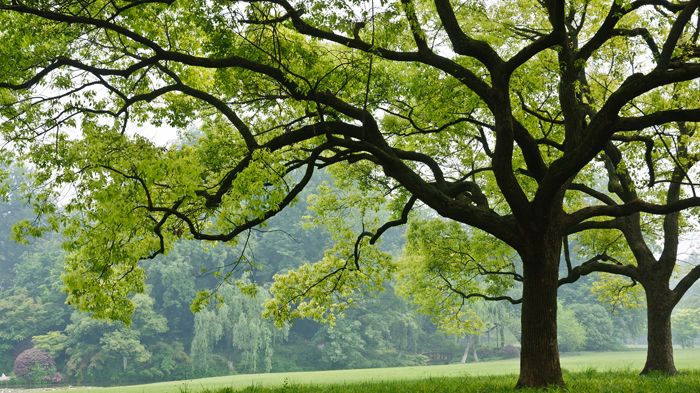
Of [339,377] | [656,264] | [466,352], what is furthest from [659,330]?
[466,352]

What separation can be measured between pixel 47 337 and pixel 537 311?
188 feet

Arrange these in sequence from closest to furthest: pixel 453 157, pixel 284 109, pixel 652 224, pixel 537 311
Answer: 1. pixel 537 311
2. pixel 284 109
3. pixel 453 157
4. pixel 652 224

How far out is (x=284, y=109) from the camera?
52.6 feet

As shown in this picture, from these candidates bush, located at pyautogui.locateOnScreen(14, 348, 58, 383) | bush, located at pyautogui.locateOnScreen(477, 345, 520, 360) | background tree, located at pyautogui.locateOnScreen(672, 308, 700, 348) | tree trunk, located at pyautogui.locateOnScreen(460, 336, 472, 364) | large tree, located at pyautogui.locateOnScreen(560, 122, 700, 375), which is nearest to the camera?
large tree, located at pyautogui.locateOnScreen(560, 122, 700, 375)

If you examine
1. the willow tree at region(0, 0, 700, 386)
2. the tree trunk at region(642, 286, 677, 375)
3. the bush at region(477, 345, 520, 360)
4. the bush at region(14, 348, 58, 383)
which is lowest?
the bush at region(14, 348, 58, 383)

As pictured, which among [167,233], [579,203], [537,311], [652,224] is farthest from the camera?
[579,203]

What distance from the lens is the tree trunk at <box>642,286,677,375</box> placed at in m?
16.8

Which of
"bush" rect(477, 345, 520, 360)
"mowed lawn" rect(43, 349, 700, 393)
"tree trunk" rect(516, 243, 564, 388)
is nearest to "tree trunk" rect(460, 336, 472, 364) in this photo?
"bush" rect(477, 345, 520, 360)

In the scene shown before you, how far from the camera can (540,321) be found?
11578 millimetres

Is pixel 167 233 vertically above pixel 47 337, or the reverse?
pixel 167 233

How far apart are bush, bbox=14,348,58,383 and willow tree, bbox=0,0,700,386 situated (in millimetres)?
48610

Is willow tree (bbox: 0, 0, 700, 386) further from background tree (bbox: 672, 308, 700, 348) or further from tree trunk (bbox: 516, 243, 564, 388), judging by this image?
background tree (bbox: 672, 308, 700, 348)

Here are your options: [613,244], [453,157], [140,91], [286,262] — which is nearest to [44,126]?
[140,91]

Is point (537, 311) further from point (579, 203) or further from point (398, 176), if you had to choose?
point (579, 203)
